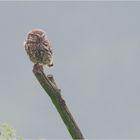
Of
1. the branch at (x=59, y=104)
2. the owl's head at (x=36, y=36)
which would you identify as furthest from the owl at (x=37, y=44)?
the branch at (x=59, y=104)

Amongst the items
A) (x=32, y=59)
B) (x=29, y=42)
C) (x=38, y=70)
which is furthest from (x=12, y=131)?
(x=38, y=70)

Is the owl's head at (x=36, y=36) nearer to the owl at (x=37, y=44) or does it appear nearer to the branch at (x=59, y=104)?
the owl at (x=37, y=44)

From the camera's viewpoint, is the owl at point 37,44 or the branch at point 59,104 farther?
the owl at point 37,44

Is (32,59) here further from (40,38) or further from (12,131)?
(12,131)

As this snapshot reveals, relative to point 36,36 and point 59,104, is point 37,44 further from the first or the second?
point 59,104

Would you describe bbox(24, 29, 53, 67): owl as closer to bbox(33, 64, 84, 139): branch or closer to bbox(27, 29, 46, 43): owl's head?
bbox(27, 29, 46, 43): owl's head

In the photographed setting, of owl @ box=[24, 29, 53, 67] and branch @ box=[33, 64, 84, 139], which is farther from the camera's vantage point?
owl @ box=[24, 29, 53, 67]

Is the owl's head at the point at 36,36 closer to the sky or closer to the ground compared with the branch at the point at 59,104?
closer to the sky

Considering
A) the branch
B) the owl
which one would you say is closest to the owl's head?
the owl
